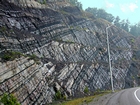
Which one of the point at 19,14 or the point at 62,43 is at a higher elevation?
the point at 19,14

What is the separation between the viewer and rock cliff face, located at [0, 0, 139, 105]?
22.9 m

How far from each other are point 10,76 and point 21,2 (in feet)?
59.6

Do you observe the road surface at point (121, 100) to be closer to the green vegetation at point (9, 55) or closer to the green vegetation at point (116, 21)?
the green vegetation at point (9, 55)

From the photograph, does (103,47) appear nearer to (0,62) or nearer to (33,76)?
(33,76)

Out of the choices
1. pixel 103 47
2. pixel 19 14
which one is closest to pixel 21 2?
pixel 19 14

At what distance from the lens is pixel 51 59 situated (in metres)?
33.0

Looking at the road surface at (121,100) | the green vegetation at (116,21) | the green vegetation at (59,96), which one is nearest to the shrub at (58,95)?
the green vegetation at (59,96)

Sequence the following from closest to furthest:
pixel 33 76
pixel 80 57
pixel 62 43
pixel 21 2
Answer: pixel 33 76
pixel 21 2
pixel 62 43
pixel 80 57

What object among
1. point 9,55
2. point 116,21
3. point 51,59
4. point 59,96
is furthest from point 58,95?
point 116,21

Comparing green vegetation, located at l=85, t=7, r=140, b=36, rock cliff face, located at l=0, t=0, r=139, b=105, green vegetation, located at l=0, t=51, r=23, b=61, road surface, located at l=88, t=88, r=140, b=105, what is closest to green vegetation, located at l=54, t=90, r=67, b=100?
rock cliff face, located at l=0, t=0, r=139, b=105

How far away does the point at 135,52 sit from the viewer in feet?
234

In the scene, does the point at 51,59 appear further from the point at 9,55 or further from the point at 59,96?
the point at 9,55

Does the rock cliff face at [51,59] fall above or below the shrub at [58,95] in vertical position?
above

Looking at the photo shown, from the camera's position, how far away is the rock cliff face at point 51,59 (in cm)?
2289
